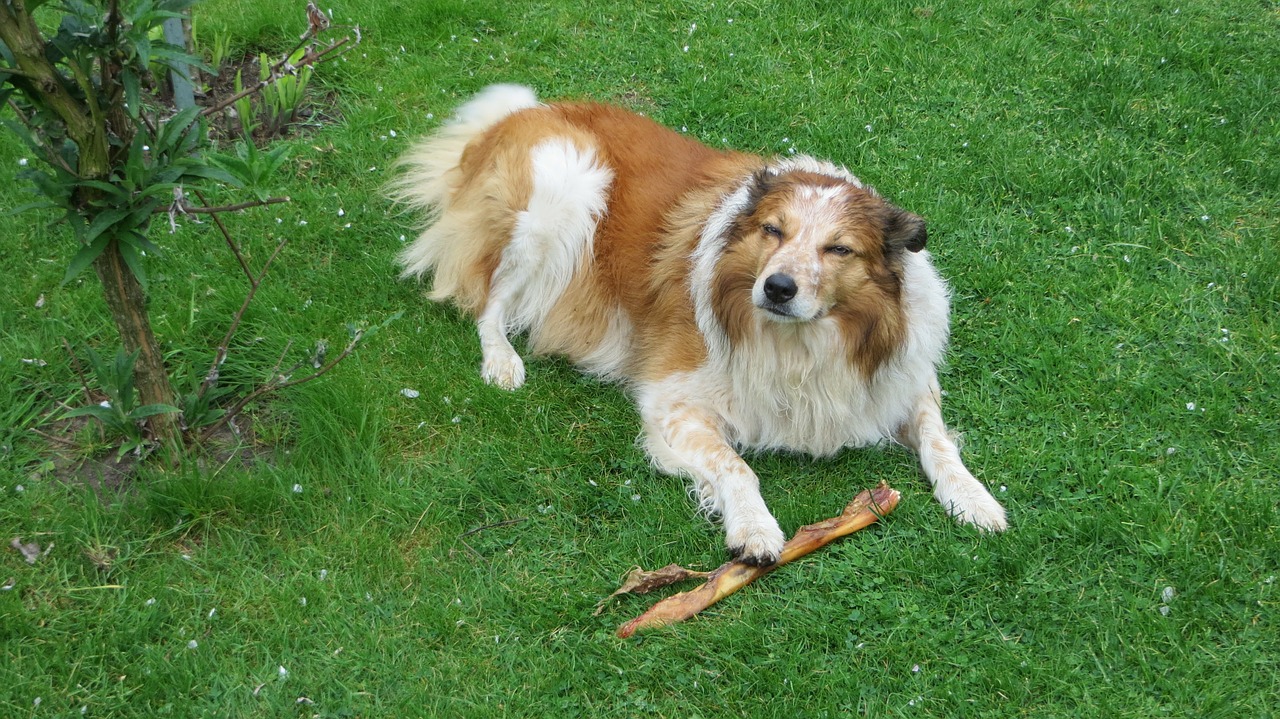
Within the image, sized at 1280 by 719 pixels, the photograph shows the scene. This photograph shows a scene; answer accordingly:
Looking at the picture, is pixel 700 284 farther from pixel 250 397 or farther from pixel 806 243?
pixel 250 397

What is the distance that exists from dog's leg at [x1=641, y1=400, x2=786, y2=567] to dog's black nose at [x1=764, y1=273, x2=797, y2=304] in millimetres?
680

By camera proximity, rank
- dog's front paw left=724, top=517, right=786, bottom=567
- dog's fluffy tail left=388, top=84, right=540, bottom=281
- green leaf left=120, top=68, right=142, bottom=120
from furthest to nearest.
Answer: dog's fluffy tail left=388, top=84, right=540, bottom=281
dog's front paw left=724, top=517, right=786, bottom=567
green leaf left=120, top=68, right=142, bottom=120

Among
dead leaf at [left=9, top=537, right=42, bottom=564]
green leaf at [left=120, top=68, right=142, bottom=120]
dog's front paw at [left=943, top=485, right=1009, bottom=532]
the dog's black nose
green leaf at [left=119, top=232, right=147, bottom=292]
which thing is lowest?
dead leaf at [left=9, top=537, right=42, bottom=564]

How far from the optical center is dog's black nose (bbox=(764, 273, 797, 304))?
3340 mm

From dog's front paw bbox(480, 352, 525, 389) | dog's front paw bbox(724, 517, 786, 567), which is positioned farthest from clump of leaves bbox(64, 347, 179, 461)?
dog's front paw bbox(724, 517, 786, 567)

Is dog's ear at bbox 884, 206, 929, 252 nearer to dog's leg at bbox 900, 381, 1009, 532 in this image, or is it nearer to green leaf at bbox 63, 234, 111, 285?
dog's leg at bbox 900, 381, 1009, 532

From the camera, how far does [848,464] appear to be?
3814mm

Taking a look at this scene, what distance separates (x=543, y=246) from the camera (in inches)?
176

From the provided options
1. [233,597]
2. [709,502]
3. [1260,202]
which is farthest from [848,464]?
[1260,202]

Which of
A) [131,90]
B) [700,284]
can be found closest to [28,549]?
[131,90]

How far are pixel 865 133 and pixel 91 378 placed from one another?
4.04m

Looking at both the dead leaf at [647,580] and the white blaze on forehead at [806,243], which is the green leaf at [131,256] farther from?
→ the white blaze on forehead at [806,243]

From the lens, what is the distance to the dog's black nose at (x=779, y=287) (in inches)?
131

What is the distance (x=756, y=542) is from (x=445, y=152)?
2.81 m
